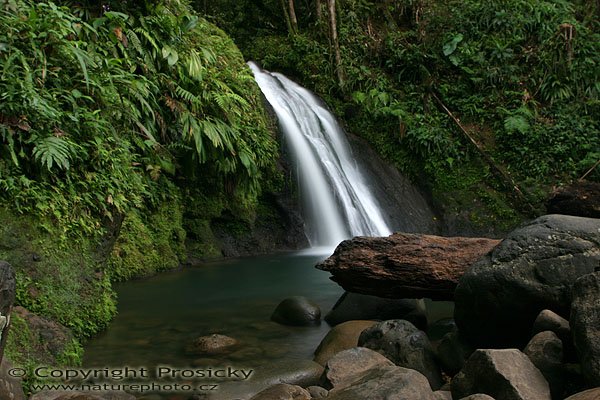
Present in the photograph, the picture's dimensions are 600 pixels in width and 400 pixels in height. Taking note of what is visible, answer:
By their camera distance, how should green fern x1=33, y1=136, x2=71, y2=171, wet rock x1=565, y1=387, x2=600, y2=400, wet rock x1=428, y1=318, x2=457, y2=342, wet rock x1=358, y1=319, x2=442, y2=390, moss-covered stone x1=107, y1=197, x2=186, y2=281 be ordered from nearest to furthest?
wet rock x1=565, y1=387, x2=600, y2=400
wet rock x1=358, y1=319, x2=442, y2=390
green fern x1=33, y1=136, x2=71, y2=171
wet rock x1=428, y1=318, x2=457, y2=342
moss-covered stone x1=107, y1=197, x2=186, y2=281

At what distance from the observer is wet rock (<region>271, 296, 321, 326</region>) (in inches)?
241

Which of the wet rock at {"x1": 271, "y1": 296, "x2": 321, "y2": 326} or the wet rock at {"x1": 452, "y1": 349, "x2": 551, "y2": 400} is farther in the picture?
the wet rock at {"x1": 271, "y1": 296, "x2": 321, "y2": 326}

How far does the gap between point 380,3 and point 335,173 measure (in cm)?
720

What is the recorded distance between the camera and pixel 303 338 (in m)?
5.71

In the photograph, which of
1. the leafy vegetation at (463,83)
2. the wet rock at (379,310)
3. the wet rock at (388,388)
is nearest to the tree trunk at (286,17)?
the leafy vegetation at (463,83)

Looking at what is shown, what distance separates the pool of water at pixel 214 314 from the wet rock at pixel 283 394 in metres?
0.93

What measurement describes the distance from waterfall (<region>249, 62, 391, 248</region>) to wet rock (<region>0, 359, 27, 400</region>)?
23.9 feet

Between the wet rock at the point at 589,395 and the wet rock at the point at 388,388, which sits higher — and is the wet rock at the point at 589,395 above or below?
above

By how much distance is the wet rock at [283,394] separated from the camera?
3.89m

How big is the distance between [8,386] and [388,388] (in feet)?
7.37

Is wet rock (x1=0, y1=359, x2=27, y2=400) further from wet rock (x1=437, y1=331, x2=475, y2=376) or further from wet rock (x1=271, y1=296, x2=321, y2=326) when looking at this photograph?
wet rock (x1=437, y1=331, x2=475, y2=376)

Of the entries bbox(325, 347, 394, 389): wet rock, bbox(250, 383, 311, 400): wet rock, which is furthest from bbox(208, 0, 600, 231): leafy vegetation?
bbox(250, 383, 311, 400): wet rock

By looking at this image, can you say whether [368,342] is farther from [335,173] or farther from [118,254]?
[335,173]

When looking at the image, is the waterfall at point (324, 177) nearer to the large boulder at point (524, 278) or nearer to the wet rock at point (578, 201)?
the wet rock at point (578, 201)
